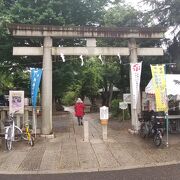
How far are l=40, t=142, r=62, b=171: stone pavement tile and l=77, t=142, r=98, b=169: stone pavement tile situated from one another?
2.56 feet

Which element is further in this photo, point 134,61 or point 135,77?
point 134,61

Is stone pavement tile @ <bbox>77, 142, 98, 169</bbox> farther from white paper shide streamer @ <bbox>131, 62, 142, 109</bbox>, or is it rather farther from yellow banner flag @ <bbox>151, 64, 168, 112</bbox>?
white paper shide streamer @ <bbox>131, 62, 142, 109</bbox>

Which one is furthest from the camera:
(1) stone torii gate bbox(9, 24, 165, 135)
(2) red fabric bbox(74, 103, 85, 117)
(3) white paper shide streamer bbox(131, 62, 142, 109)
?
(2) red fabric bbox(74, 103, 85, 117)

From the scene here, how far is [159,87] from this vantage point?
1427 cm

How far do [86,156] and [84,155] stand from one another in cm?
20

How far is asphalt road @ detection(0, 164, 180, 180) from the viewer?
30.1ft

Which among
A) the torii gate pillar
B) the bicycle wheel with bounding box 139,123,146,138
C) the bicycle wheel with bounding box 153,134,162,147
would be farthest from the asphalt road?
the torii gate pillar

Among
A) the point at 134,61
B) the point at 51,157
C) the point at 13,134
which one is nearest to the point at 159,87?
the point at 134,61

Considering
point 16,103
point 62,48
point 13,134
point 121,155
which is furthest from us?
point 62,48

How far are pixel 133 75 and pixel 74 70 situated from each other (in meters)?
12.3

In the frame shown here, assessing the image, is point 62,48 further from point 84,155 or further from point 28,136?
point 84,155

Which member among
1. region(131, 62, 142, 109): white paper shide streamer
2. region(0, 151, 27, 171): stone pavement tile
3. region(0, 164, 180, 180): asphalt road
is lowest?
region(0, 164, 180, 180): asphalt road

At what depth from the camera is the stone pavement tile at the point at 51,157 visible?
35.5 ft

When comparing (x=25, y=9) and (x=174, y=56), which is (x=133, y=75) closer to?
(x=174, y=56)
